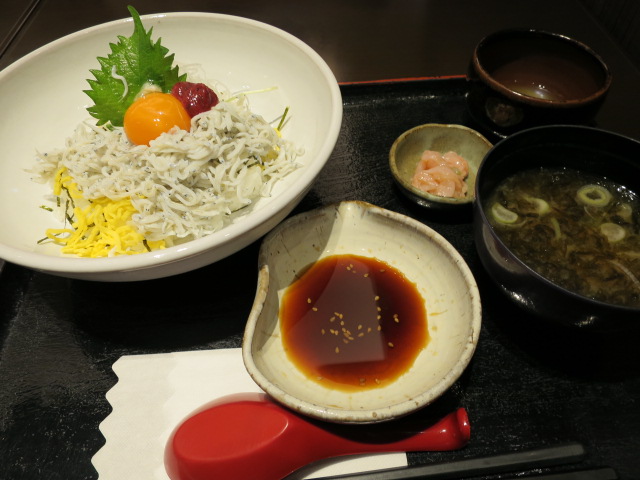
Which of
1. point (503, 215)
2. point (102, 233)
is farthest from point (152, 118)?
point (503, 215)

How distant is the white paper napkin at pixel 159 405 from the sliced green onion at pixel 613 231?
1127 millimetres

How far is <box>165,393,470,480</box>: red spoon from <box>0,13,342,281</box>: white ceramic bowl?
0.49m

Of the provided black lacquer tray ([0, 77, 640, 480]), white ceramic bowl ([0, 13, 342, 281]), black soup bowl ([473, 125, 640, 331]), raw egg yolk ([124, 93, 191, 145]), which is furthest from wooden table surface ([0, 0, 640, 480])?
raw egg yolk ([124, 93, 191, 145])

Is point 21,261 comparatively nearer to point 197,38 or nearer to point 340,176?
point 340,176

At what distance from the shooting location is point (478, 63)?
6.64 ft

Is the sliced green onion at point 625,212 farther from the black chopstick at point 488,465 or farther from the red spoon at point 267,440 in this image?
the red spoon at point 267,440

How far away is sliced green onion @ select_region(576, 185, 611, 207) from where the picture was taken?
1.70 m

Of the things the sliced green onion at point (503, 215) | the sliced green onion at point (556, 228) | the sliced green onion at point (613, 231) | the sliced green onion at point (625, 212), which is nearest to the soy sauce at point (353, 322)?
the sliced green onion at point (503, 215)

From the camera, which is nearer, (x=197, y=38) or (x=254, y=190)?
(x=254, y=190)

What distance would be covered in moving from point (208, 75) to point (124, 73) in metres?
0.43

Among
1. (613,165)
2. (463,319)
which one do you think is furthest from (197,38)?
(613,165)

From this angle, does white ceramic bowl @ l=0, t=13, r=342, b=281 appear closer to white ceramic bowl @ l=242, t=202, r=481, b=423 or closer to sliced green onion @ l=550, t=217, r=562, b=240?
white ceramic bowl @ l=242, t=202, r=481, b=423

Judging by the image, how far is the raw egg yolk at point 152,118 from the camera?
173 centimetres

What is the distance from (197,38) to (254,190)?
3.34 feet
